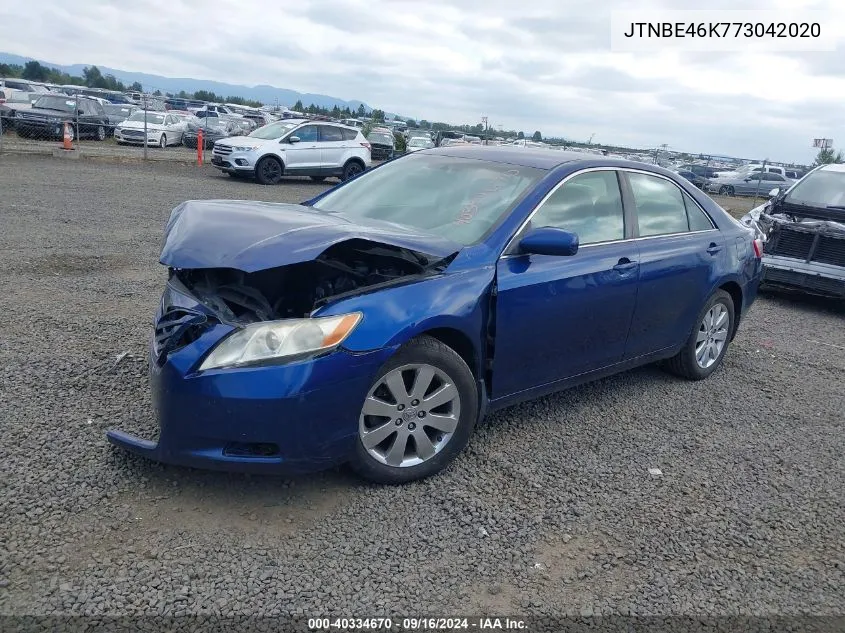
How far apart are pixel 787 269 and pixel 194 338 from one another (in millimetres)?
7421

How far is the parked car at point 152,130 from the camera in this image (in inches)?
1014

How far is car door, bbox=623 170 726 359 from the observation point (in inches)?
181

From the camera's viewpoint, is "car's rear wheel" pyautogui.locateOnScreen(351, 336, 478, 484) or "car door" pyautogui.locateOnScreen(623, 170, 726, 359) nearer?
"car's rear wheel" pyautogui.locateOnScreen(351, 336, 478, 484)

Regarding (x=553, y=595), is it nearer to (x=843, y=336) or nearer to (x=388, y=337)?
(x=388, y=337)

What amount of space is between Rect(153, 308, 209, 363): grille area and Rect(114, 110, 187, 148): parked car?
23518 mm

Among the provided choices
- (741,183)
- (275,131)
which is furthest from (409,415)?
(741,183)

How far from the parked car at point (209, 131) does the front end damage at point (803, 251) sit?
24.4m

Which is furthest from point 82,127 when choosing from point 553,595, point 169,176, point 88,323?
point 553,595

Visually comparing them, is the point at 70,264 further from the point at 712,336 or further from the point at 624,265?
the point at 712,336

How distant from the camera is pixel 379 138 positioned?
28.8 metres

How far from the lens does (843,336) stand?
7254mm

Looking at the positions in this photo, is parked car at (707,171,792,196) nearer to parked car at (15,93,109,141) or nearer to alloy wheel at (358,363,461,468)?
parked car at (15,93,109,141)

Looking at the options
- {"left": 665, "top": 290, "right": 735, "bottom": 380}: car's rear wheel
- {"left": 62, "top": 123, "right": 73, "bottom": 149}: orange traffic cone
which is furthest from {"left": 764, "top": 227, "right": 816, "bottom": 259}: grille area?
→ {"left": 62, "top": 123, "right": 73, "bottom": 149}: orange traffic cone

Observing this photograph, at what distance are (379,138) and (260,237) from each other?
86.8 feet
